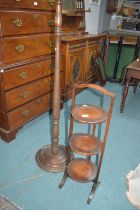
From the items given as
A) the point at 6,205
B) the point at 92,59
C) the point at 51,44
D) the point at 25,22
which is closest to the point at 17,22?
the point at 25,22

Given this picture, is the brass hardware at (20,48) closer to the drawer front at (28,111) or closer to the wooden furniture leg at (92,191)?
the drawer front at (28,111)

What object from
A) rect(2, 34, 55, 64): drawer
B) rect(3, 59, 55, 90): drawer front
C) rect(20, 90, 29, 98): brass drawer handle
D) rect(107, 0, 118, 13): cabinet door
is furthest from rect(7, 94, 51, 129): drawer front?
rect(107, 0, 118, 13): cabinet door

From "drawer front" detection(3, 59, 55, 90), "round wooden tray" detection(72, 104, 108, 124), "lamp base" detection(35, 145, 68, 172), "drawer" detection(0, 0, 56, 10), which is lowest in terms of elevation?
"lamp base" detection(35, 145, 68, 172)

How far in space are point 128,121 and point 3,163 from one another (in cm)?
194

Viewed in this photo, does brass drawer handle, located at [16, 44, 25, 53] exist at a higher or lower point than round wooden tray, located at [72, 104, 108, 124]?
higher

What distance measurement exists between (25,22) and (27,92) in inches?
32.0

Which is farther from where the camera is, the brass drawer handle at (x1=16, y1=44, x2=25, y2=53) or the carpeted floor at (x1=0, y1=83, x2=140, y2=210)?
the brass drawer handle at (x1=16, y1=44, x2=25, y2=53)

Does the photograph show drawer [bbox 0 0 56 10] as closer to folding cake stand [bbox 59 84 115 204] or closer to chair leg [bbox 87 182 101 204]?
folding cake stand [bbox 59 84 115 204]

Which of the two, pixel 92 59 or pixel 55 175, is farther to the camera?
pixel 92 59

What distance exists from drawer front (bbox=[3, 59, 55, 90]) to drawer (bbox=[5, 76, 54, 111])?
70 millimetres

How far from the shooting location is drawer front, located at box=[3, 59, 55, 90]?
2094 mm

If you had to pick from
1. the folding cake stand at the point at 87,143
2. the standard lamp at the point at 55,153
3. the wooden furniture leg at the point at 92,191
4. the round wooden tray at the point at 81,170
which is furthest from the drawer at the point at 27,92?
the wooden furniture leg at the point at 92,191

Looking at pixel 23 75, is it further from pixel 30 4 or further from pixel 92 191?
pixel 92 191

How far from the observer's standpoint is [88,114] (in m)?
1.53
